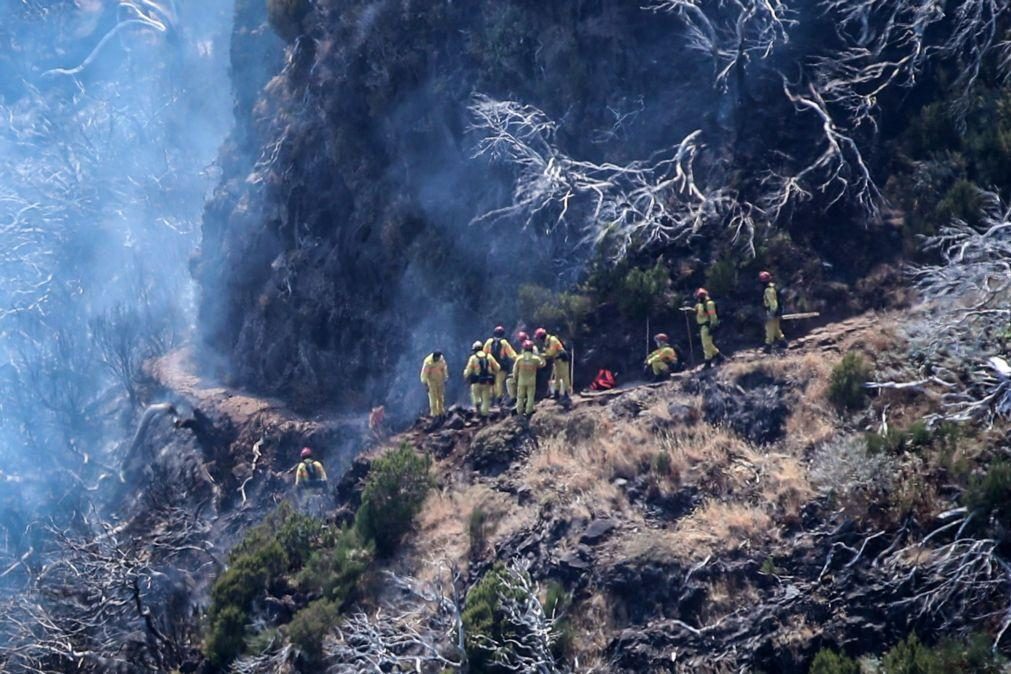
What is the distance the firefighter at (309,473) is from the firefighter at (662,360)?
6.87 meters

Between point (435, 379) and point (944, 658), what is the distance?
10.4m

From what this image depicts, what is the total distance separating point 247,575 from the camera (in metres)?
17.5

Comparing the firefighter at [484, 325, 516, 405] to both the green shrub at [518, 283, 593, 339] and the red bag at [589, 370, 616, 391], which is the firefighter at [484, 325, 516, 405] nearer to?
the green shrub at [518, 283, 593, 339]

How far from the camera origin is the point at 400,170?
25453mm

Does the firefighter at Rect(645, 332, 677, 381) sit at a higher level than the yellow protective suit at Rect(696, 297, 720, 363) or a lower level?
lower

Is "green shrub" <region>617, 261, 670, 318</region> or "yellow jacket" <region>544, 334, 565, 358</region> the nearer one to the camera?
"yellow jacket" <region>544, 334, 565, 358</region>

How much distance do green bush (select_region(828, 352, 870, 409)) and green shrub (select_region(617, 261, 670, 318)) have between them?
4195 millimetres

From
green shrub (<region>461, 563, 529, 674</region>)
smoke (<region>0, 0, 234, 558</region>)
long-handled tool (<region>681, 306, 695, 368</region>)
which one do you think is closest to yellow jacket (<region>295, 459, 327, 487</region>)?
green shrub (<region>461, 563, 529, 674</region>)

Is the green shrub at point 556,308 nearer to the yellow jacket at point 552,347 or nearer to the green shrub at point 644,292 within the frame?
the green shrub at point 644,292

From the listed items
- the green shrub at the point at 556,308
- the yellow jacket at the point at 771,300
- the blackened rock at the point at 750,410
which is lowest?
the blackened rock at the point at 750,410

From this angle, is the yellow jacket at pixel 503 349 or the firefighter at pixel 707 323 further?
the yellow jacket at pixel 503 349

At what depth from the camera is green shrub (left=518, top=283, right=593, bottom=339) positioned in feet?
66.2

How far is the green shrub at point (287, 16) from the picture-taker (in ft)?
93.0

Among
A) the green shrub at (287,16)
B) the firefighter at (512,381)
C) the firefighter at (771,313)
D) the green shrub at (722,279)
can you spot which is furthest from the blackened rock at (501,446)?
the green shrub at (287,16)
